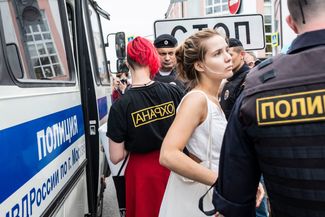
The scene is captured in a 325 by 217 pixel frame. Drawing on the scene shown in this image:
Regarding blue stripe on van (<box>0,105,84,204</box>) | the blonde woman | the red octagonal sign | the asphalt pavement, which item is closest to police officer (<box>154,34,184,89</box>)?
the red octagonal sign

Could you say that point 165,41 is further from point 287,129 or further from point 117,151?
point 287,129

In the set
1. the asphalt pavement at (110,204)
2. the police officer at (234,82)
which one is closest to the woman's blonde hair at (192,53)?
the police officer at (234,82)

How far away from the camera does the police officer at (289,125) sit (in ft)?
4.10

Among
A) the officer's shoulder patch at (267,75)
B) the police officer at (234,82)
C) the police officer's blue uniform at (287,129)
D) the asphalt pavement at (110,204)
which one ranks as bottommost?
the asphalt pavement at (110,204)

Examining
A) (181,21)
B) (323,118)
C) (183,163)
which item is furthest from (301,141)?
(181,21)

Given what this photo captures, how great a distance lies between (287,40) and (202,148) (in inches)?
261

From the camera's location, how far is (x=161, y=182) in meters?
2.98

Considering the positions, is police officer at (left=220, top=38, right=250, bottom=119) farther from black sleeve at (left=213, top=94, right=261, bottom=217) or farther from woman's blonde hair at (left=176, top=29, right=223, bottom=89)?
black sleeve at (left=213, top=94, right=261, bottom=217)

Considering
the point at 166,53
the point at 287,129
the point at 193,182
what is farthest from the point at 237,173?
the point at 166,53

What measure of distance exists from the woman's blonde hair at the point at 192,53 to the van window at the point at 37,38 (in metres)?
0.84

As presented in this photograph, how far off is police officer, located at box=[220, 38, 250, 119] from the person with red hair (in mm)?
1058

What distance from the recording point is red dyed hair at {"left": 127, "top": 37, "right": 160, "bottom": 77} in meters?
2.94

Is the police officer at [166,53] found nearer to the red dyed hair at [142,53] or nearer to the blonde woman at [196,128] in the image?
the red dyed hair at [142,53]

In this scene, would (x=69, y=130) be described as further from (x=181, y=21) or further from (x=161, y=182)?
(x=181, y=21)
